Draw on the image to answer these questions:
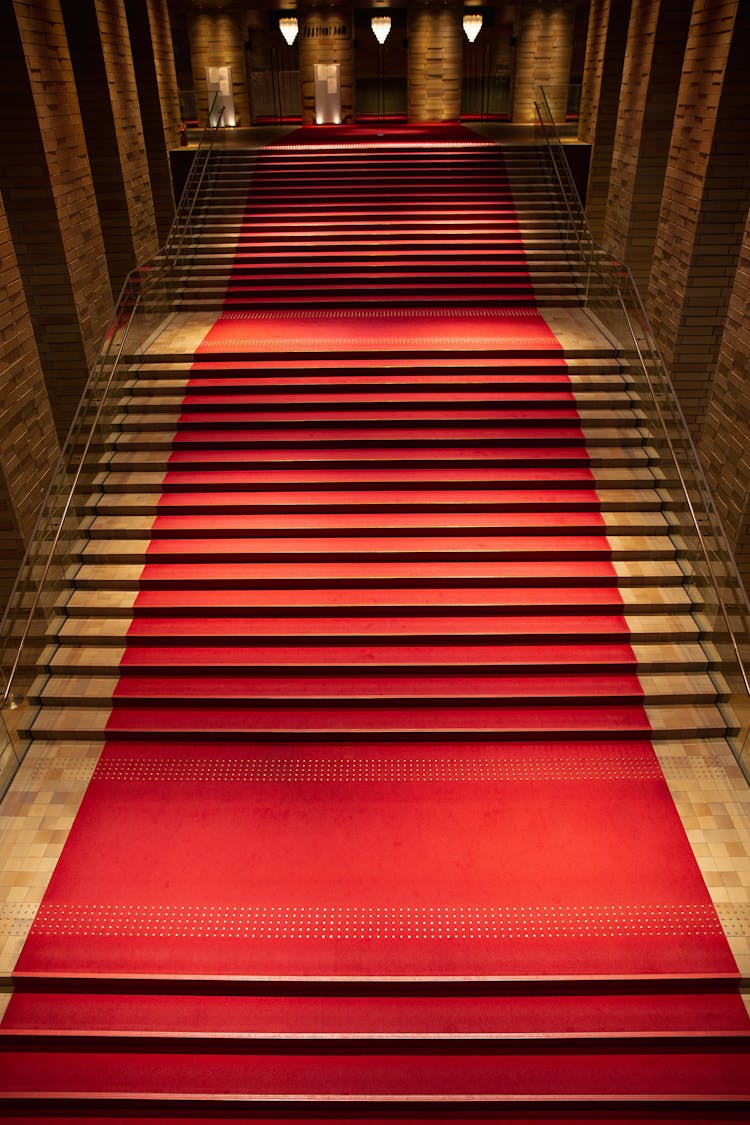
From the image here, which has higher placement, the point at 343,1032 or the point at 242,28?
the point at 242,28

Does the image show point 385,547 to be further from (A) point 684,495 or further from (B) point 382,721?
(A) point 684,495

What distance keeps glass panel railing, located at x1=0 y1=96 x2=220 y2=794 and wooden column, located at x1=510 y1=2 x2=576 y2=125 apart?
11189mm

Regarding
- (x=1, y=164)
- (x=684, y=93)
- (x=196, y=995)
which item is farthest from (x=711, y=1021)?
(x=1, y=164)

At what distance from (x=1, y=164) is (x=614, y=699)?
7.71 m

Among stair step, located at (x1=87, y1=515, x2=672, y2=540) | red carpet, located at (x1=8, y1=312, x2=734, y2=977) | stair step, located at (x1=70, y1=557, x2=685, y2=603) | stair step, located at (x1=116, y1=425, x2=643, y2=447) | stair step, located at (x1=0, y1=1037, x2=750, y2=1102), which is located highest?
stair step, located at (x1=116, y1=425, x2=643, y2=447)

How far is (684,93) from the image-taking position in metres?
8.34

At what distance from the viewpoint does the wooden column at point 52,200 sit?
7.64 metres

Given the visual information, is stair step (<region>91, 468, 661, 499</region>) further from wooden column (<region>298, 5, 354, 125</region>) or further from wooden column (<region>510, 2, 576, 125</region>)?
wooden column (<region>298, 5, 354, 125</region>)

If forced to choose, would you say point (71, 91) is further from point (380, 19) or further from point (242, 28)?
point (242, 28)

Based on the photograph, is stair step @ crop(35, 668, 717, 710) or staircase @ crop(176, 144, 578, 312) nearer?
stair step @ crop(35, 668, 717, 710)

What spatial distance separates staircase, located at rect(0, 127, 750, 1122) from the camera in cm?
425

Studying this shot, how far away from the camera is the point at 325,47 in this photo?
1756 centimetres

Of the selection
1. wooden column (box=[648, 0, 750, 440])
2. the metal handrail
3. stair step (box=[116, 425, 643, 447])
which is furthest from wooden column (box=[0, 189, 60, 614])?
wooden column (box=[648, 0, 750, 440])

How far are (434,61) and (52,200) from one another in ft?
42.3
